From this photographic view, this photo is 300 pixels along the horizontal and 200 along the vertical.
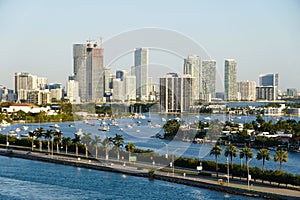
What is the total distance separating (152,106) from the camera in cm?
2639

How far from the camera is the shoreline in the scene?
7316 millimetres

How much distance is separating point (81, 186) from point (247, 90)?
38.3 meters

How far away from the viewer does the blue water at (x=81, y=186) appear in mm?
7602

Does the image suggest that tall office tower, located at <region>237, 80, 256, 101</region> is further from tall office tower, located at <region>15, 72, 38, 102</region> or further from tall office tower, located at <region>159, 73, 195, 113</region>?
tall office tower, located at <region>159, 73, 195, 113</region>

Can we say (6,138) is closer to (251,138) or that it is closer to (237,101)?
(251,138)

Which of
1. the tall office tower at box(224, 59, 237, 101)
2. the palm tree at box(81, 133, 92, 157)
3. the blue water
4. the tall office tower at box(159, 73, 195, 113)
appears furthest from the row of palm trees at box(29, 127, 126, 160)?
the tall office tower at box(224, 59, 237, 101)

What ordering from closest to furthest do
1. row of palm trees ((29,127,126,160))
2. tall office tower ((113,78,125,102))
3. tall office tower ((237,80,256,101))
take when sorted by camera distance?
row of palm trees ((29,127,126,160)) → tall office tower ((113,78,125,102)) → tall office tower ((237,80,256,101))

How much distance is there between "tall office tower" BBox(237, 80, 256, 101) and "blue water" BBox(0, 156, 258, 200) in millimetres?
36637

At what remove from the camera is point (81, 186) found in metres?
8.31

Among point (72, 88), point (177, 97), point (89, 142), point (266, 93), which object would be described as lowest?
point (89, 142)

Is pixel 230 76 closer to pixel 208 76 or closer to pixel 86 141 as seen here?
pixel 208 76

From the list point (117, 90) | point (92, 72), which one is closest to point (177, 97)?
point (117, 90)

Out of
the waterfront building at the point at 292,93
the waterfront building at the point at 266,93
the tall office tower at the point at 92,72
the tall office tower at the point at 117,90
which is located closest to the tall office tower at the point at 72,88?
the tall office tower at the point at 92,72

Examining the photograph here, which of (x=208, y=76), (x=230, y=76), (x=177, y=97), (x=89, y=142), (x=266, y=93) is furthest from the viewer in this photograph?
(x=266, y=93)
